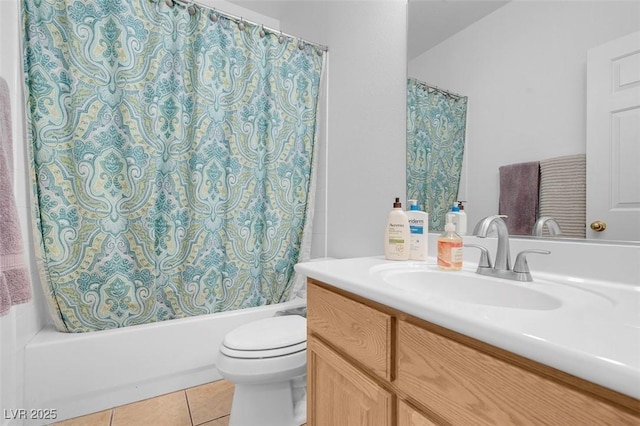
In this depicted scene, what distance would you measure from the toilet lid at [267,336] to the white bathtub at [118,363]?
17.4 inches

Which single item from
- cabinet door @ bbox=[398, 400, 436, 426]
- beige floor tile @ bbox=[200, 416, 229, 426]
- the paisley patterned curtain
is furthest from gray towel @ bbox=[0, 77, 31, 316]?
cabinet door @ bbox=[398, 400, 436, 426]

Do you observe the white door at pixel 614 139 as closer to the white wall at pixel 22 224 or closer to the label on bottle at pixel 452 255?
the label on bottle at pixel 452 255

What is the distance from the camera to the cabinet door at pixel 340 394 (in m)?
0.65

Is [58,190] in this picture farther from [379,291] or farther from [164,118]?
[379,291]

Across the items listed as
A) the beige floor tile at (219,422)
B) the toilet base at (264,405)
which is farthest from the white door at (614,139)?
the beige floor tile at (219,422)

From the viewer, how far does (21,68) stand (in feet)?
4.01

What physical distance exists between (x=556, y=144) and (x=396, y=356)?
72cm

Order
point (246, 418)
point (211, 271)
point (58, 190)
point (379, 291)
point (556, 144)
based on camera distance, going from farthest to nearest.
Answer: point (211, 271) → point (58, 190) → point (246, 418) → point (556, 144) → point (379, 291)

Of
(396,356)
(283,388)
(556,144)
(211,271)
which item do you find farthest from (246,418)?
(556,144)

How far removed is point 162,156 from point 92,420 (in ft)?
3.90

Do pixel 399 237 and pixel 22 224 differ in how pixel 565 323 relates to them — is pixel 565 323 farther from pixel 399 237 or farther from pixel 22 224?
pixel 22 224

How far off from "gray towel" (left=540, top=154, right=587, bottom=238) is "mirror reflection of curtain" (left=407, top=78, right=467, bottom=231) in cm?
28

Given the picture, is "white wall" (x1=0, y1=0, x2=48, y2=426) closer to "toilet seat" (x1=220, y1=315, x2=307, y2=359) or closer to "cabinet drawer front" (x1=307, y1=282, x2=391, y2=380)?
"toilet seat" (x1=220, y1=315, x2=307, y2=359)

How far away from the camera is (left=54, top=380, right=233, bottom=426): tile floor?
50.1 inches
